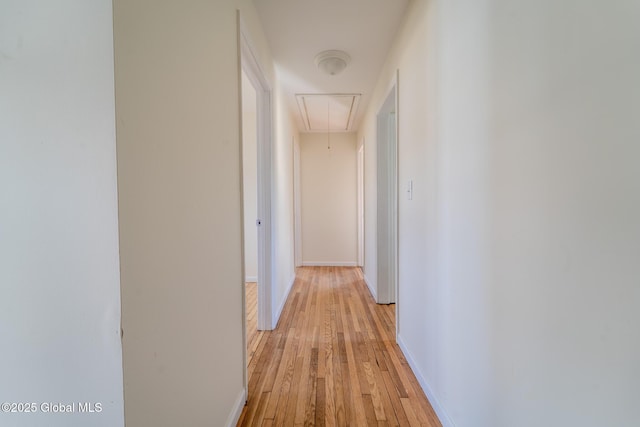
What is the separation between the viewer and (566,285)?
670mm

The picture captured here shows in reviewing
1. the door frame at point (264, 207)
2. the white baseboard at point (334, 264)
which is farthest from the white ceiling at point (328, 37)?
the white baseboard at point (334, 264)

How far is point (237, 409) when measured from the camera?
54.7 inches

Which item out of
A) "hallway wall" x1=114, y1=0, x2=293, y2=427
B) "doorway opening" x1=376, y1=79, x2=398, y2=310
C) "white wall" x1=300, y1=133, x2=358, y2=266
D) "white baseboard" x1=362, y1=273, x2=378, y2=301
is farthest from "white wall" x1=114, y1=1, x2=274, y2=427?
"white wall" x1=300, y1=133, x2=358, y2=266

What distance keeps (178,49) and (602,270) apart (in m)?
1.27

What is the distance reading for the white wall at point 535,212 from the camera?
0.55 m

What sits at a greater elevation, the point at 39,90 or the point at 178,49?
the point at 178,49

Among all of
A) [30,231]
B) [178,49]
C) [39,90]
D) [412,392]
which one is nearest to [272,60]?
[178,49]

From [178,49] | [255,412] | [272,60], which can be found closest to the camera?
[178,49]

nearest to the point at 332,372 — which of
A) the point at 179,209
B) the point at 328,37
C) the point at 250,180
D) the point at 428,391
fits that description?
the point at 428,391

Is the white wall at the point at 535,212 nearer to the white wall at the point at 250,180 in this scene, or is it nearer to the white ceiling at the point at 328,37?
the white ceiling at the point at 328,37

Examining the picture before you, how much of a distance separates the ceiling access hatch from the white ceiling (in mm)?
163

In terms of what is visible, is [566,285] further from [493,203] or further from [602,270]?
[493,203]

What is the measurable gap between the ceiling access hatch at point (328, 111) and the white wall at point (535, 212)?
6.51 feet

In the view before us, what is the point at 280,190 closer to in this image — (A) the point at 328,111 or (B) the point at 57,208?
(A) the point at 328,111
